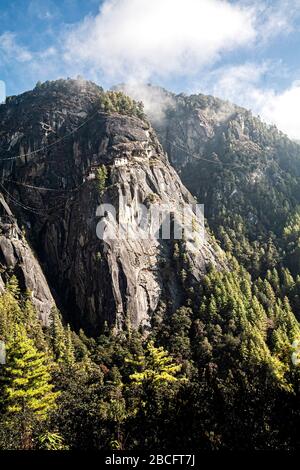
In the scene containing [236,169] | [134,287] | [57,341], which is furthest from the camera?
[236,169]

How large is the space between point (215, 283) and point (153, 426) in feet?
208

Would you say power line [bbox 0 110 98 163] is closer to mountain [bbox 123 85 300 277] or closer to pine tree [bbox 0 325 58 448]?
mountain [bbox 123 85 300 277]

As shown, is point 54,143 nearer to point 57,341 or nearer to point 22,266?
point 22,266

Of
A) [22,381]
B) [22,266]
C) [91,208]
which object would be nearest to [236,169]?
A: [91,208]

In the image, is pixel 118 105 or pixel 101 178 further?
pixel 118 105

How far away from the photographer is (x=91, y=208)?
84.4 metres

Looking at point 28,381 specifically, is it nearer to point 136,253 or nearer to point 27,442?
point 27,442

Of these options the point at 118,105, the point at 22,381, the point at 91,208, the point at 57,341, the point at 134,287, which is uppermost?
the point at 118,105

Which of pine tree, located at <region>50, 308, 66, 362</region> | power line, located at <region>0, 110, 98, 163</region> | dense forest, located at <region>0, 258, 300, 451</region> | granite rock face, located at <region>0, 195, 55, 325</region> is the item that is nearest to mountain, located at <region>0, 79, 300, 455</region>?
dense forest, located at <region>0, 258, 300, 451</region>

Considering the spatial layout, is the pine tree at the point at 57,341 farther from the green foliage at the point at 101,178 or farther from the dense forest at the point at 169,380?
the green foliage at the point at 101,178

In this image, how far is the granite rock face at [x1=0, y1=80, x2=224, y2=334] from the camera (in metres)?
76.6

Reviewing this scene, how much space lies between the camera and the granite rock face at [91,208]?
3017 inches

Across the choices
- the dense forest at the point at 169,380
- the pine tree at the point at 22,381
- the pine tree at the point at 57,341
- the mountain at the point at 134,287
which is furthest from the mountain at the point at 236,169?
the pine tree at the point at 22,381
